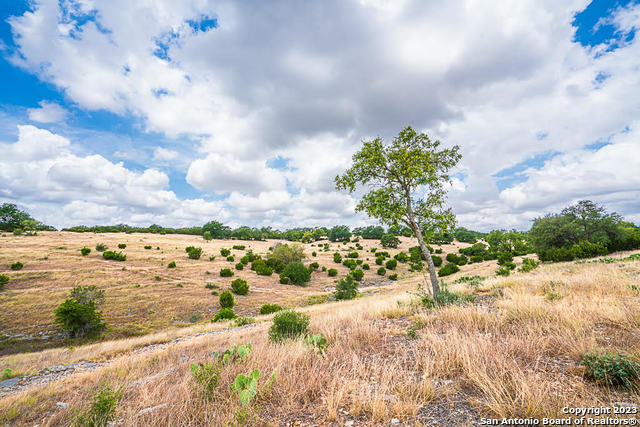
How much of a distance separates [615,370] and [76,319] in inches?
1188

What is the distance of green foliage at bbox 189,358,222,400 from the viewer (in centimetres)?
357

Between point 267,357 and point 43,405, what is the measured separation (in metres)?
4.27

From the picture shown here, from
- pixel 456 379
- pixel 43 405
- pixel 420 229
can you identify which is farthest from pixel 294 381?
pixel 420 229

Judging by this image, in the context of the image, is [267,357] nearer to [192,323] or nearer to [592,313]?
[592,313]

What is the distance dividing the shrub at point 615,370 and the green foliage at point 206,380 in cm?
545

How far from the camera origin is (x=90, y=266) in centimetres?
3241

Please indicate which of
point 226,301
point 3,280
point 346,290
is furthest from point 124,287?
point 346,290

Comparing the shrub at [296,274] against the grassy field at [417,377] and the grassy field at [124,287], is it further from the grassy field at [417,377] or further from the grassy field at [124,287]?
the grassy field at [417,377]

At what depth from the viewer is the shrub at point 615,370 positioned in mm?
2881

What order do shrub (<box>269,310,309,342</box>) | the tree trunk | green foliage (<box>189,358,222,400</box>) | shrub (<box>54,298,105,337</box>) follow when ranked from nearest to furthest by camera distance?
green foliage (<box>189,358,222,400</box>) → shrub (<box>269,310,309,342</box>) → the tree trunk → shrub (<box>54,298,105,337</box>)

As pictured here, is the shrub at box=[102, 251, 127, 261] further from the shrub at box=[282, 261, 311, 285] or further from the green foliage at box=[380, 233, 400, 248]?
the green foliage at box=[380, 233, 400, 248]

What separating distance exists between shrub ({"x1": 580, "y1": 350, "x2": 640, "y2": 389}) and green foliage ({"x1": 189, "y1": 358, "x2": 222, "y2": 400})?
215 inches

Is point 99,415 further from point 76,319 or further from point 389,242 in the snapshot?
point 389,242

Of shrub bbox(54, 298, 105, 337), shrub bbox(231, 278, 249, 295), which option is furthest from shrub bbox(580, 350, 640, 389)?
shrub bbox(231, 278, 249, 295)
